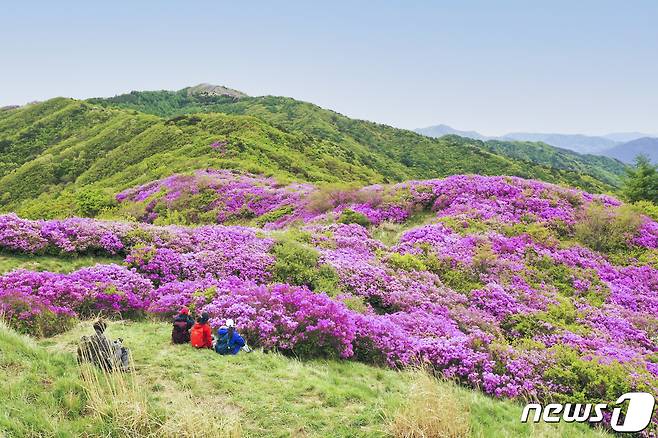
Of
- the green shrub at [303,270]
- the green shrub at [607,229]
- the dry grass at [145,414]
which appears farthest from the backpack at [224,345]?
the green shrub at [607,229]

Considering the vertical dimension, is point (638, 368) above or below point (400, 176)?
below

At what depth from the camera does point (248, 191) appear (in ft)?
128

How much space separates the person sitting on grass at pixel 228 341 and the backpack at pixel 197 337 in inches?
18.2

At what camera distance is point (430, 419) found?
8438 mm

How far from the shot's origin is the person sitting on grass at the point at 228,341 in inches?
477

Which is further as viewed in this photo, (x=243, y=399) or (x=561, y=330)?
(x=561, y=330)

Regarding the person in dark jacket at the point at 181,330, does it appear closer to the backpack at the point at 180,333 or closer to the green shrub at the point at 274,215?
the backpack at the point at 180,333

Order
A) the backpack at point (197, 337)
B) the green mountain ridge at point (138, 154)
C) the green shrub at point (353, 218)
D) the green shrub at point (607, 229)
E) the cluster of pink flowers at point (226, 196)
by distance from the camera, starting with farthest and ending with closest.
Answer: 1. the green mountain ridge at point (138, 154)
2. the cluster of pink flowers at point (226, 196)
3. the green shrub at point (353, 218)
4. the green shrub at point (607, 229)
5. the backpack at point (197, 337)

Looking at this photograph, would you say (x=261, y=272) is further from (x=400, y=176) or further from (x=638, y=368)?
(x=400, y=176)

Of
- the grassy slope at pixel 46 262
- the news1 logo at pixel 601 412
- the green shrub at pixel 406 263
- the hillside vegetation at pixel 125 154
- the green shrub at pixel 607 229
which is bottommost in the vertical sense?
the news1 logo at pixel 601 412

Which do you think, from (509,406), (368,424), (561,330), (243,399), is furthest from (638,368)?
(243,399)

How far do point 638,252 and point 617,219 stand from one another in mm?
2651

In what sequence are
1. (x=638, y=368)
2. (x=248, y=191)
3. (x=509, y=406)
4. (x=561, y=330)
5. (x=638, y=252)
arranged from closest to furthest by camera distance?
(x=509, y=406) → (x=638, y=368) → (x=561, y=330) → (x=638, y=252) → (x=248, y=191)

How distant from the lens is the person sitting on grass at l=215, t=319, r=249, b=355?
477 inches
